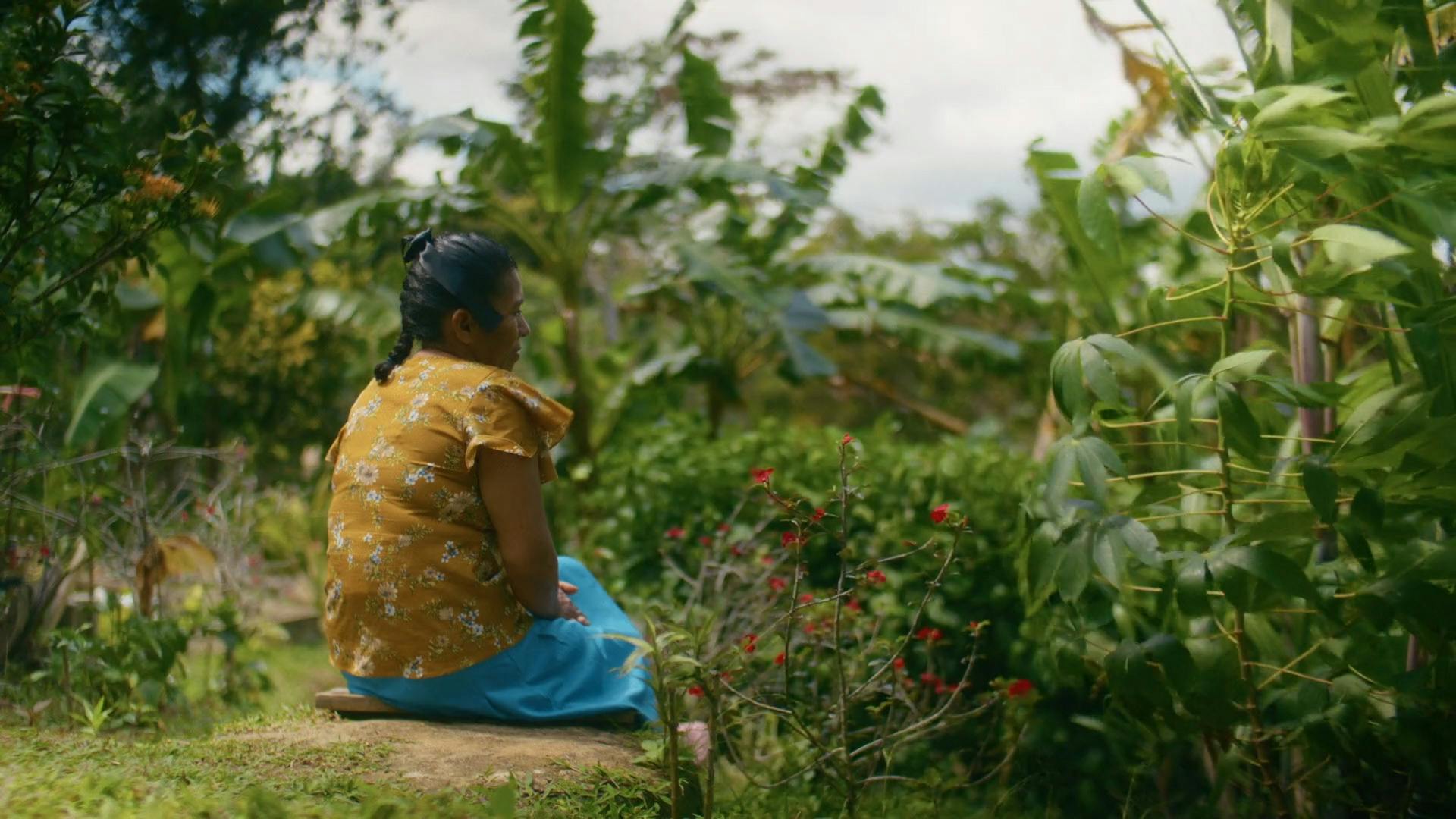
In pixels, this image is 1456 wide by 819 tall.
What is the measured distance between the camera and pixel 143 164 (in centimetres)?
346

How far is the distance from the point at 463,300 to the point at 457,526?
0.56 m

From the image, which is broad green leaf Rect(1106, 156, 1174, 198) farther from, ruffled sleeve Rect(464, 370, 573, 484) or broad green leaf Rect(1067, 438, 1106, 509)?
ruffled sleeve Rect(464, 370, 573, 484)

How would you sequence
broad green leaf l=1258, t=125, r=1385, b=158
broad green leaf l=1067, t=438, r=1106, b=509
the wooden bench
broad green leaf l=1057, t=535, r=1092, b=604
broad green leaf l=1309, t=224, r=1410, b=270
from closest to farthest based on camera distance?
broad green leaf l=1309, t=224, r=1410, b=270, broad green leaf l=1258, t=125, r=1385, b=158, broad green leaf l=1067, t=438, r=1106, b=509, broad green leaf l=1057, t=535, r=1092, b=604, the wooden bench

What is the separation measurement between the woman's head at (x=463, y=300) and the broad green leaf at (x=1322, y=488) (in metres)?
1.87

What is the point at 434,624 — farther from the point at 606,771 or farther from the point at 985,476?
the point at 985,476

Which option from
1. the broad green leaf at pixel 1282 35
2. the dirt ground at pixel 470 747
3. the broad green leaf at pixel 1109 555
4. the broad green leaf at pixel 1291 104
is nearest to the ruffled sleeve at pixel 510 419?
the dirt ground at pixel 470 747

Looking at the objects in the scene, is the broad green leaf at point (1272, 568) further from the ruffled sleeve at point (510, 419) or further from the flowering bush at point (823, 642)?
the ruffled sleeve at point (510, 419)

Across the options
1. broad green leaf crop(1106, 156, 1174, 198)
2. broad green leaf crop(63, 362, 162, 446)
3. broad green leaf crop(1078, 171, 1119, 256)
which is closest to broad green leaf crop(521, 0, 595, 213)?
broad green leaf crop(63, 362, 162, 446)

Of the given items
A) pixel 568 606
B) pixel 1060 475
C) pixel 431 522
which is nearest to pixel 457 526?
pixel 431 522

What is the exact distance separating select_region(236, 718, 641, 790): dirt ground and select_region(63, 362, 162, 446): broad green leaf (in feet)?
8.25

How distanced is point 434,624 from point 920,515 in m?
2.18

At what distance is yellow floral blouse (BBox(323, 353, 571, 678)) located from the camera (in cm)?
298

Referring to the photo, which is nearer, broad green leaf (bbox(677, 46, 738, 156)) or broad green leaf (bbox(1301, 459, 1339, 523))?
broad green leaf (bbox(1301, 459, 1339, 523))

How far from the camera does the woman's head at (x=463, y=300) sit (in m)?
3.07
